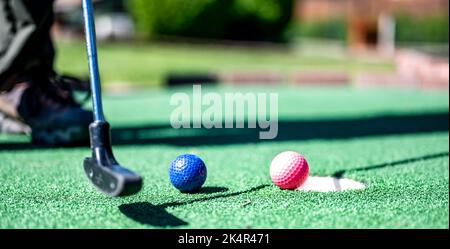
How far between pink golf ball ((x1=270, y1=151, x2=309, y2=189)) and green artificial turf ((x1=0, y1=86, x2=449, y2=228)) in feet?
0.22

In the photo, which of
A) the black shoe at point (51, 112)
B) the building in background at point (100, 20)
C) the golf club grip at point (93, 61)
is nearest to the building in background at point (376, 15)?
the building in background at point (100, 20)

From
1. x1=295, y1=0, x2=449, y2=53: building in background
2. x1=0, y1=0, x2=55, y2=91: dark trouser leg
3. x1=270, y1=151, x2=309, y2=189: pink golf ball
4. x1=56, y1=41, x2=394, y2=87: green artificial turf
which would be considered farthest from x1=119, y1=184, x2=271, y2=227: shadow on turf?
x1=295, y1=0, x2=449, y2=53: building in background

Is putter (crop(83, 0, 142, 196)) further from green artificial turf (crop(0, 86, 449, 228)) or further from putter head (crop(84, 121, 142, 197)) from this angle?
green artificial turf (crop(0, 86, 449, 228))

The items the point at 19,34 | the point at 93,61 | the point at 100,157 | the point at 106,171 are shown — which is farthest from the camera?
the point at 19,34

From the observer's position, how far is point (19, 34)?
4191 mm

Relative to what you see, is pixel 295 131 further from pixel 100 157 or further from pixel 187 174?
pixel 100 157

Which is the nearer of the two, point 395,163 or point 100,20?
point 395,163

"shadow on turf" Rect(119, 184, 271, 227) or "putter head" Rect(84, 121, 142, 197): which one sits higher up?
"putter head" Rect(84, 121, 142, 197)

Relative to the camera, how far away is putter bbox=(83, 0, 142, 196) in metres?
2.40

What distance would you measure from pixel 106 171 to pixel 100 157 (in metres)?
0.17

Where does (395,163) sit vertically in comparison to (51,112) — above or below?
below

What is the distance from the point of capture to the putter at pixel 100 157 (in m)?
2.40

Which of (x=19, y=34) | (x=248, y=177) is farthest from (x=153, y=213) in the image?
(x=19, y=34)
